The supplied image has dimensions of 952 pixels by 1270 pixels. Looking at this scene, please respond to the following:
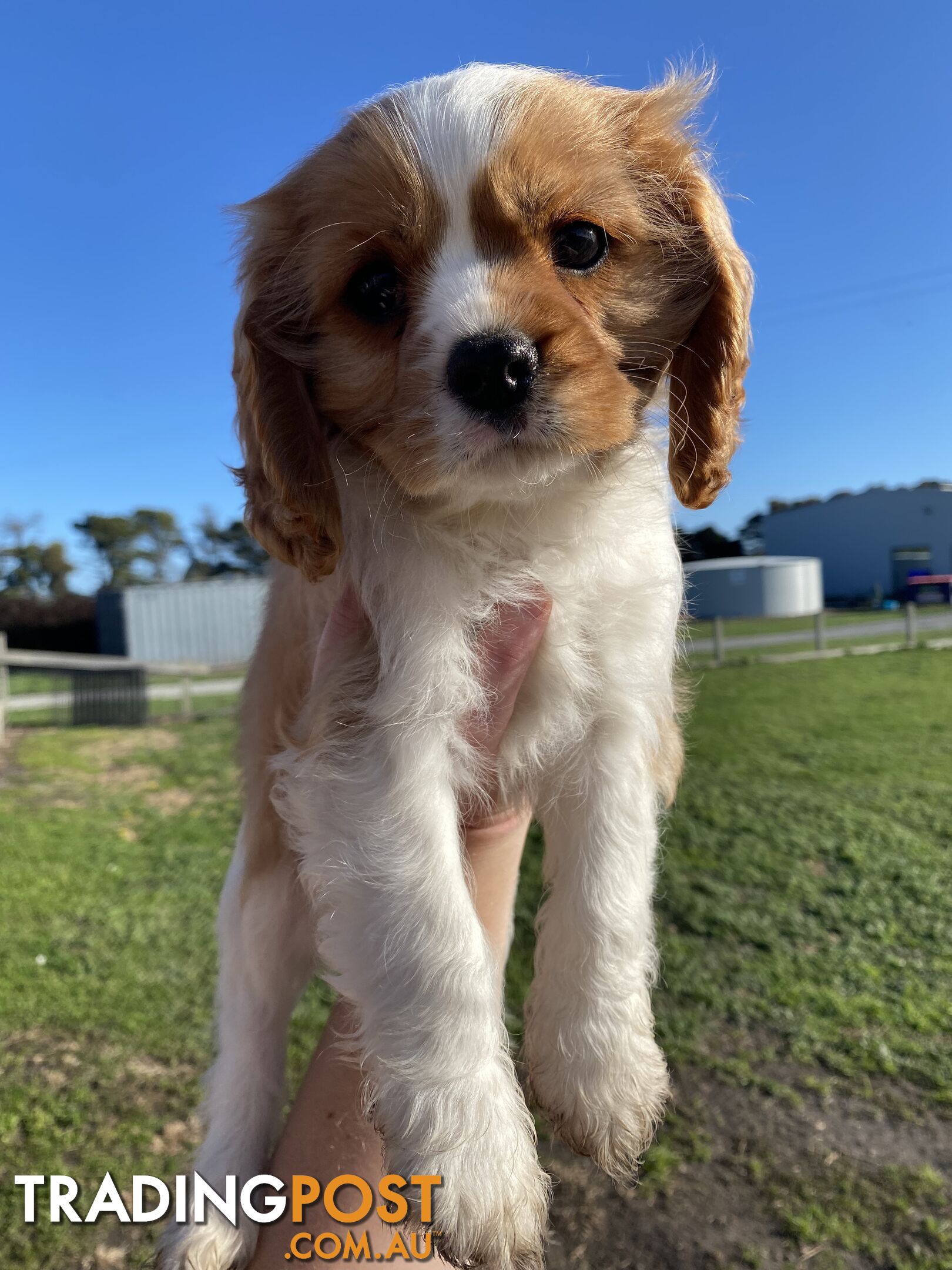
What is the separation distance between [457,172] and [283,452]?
62 cm

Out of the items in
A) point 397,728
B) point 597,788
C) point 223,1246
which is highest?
point 397,728

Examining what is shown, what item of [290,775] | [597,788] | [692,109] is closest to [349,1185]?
[290,775]

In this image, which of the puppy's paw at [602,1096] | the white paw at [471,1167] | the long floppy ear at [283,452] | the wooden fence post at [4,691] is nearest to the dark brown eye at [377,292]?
the long floppy ear at [283,452]

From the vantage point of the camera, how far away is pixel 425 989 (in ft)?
4.68

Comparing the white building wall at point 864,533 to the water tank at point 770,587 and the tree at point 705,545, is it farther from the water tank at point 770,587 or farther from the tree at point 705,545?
the tree at point 705,545

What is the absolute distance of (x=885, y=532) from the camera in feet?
10.5

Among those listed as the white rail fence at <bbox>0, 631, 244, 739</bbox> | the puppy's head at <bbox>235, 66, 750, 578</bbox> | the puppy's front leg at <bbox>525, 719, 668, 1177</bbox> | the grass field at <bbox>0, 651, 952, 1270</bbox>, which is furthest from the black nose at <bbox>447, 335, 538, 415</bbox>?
the white rail fence at <bbox>0, 631, 244, 739</bbox>

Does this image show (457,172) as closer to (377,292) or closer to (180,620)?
(377,292)

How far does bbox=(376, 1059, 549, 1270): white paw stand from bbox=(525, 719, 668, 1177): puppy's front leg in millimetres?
271

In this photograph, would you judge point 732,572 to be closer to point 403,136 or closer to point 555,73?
point 555,73

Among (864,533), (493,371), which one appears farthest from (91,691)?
(493,371)

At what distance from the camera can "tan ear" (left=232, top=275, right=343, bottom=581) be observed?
1579 millimetres

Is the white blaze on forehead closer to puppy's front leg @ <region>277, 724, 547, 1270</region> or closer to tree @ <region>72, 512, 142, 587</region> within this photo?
puppy's front leg @ <region>277, 724, 547, 1270</region>

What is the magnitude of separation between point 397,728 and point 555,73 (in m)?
1.47
